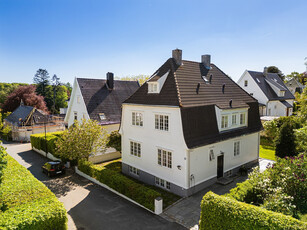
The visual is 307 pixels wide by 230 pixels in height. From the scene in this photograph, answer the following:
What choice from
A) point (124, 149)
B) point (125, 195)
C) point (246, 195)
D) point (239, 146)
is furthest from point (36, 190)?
point (239, 146)

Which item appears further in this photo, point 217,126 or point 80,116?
point 80,116

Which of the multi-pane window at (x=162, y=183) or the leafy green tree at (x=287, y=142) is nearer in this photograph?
the multi-pane window at (x=162, y=183)

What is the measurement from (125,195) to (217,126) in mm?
9356

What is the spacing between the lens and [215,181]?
17.3 metres

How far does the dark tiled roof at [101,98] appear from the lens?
25.4m

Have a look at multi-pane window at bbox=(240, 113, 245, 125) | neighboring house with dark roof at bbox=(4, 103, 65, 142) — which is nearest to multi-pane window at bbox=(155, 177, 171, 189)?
multi-pane window at bbox=(240, 113, 245, 125)

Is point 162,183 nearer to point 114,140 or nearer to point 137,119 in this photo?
point 137,119

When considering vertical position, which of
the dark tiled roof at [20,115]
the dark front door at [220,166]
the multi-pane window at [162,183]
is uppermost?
the dark tiled roof at [20,115]

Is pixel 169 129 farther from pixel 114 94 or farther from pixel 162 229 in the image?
pixel 114 94

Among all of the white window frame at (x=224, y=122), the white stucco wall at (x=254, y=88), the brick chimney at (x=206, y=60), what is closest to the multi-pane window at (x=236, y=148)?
the white window frame at (x=224, y=122)

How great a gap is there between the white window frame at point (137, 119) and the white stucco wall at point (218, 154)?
5585 mm

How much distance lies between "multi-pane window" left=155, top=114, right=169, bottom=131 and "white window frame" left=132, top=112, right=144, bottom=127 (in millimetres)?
1836

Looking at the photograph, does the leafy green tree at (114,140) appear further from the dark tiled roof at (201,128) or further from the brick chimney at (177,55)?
the brick chimney at (177,55)

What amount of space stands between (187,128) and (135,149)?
21.1 ft
